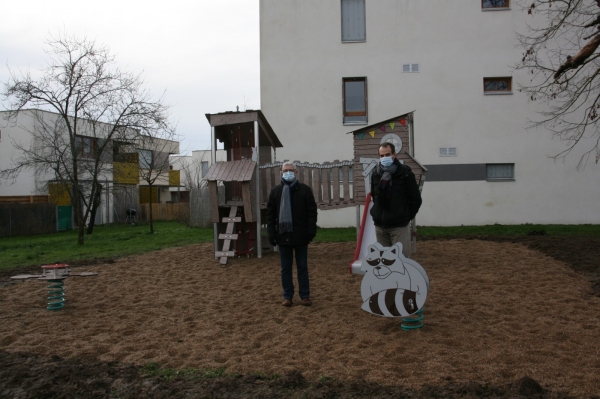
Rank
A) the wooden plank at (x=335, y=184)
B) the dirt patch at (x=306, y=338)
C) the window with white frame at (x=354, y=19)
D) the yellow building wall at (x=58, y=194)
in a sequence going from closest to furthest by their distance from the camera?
the dirt patch at (x=306, y=338) < the wooden plank at (x=335, y=184) < the window with white frame at (x=354, y=19) < the yellow building wall at (x=58, y=194)

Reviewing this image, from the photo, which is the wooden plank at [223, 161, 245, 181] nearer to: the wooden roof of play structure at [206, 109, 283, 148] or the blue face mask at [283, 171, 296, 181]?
the wooden roof of play structure at [206, 109, 283, 148]

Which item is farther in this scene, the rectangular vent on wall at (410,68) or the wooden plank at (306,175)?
the rectangular vent on wall at (410,68)

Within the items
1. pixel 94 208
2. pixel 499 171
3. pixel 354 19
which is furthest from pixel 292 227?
pixel 94 208

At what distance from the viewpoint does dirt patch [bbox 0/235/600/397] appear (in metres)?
4.19

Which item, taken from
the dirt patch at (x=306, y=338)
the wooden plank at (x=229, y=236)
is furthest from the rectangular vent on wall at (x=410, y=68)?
the dirt patch at (x=306, y=338)

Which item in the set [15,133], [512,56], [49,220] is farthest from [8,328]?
[15,133]

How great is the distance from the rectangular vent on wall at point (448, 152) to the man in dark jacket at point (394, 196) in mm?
14105

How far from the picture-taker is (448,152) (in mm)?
19516

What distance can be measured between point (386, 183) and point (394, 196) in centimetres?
19

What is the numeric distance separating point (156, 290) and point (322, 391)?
197 inches

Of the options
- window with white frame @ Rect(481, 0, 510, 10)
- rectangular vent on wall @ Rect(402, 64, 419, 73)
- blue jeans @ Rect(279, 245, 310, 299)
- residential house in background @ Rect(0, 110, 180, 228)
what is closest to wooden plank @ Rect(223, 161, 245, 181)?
blue jeans @ Rect(279, 245, 310, 299)

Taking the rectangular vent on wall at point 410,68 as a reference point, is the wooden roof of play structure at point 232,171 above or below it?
below

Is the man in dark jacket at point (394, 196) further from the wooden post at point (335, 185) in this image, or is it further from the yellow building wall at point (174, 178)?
the yellow building wall at point (174, 178)

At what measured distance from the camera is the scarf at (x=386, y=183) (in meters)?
5.95
